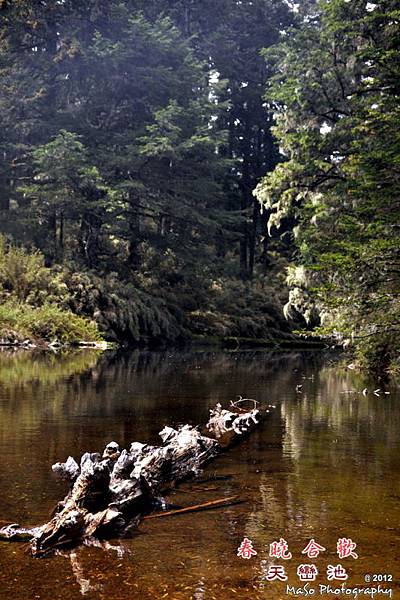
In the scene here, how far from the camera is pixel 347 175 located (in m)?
22.2

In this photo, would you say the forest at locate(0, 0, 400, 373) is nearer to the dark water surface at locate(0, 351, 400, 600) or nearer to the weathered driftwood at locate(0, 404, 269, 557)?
the dark water surface at locate(0, 351, 400, 600)

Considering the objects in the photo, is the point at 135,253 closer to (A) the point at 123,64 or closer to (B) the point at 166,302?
(B) the point at 166,302

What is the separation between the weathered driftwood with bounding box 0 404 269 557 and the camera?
500cm

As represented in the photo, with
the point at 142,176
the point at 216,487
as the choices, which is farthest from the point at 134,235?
the point at 216,487

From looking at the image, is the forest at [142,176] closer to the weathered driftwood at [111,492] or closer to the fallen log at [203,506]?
the weathered driftwood at [111,492]

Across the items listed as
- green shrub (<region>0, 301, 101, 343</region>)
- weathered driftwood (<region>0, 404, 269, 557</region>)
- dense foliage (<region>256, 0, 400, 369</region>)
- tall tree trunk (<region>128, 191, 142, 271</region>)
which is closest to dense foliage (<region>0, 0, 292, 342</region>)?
tall tree trunk (<region>128, 191, 142, 271</region>)

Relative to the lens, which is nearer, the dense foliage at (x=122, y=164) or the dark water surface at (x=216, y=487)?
the dark water surface at (x=216, y=487)

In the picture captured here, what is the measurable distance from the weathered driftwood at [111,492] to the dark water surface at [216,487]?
0.15m

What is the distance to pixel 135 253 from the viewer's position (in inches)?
1510

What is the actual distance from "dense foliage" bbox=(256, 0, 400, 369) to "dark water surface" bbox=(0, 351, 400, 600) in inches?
88.9

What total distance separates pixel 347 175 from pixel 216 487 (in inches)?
681

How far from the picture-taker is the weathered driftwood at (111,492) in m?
5.00

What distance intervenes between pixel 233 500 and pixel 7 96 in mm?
37513

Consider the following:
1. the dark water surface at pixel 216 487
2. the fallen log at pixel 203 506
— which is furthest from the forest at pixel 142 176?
the fallen log at pixel 203 506
